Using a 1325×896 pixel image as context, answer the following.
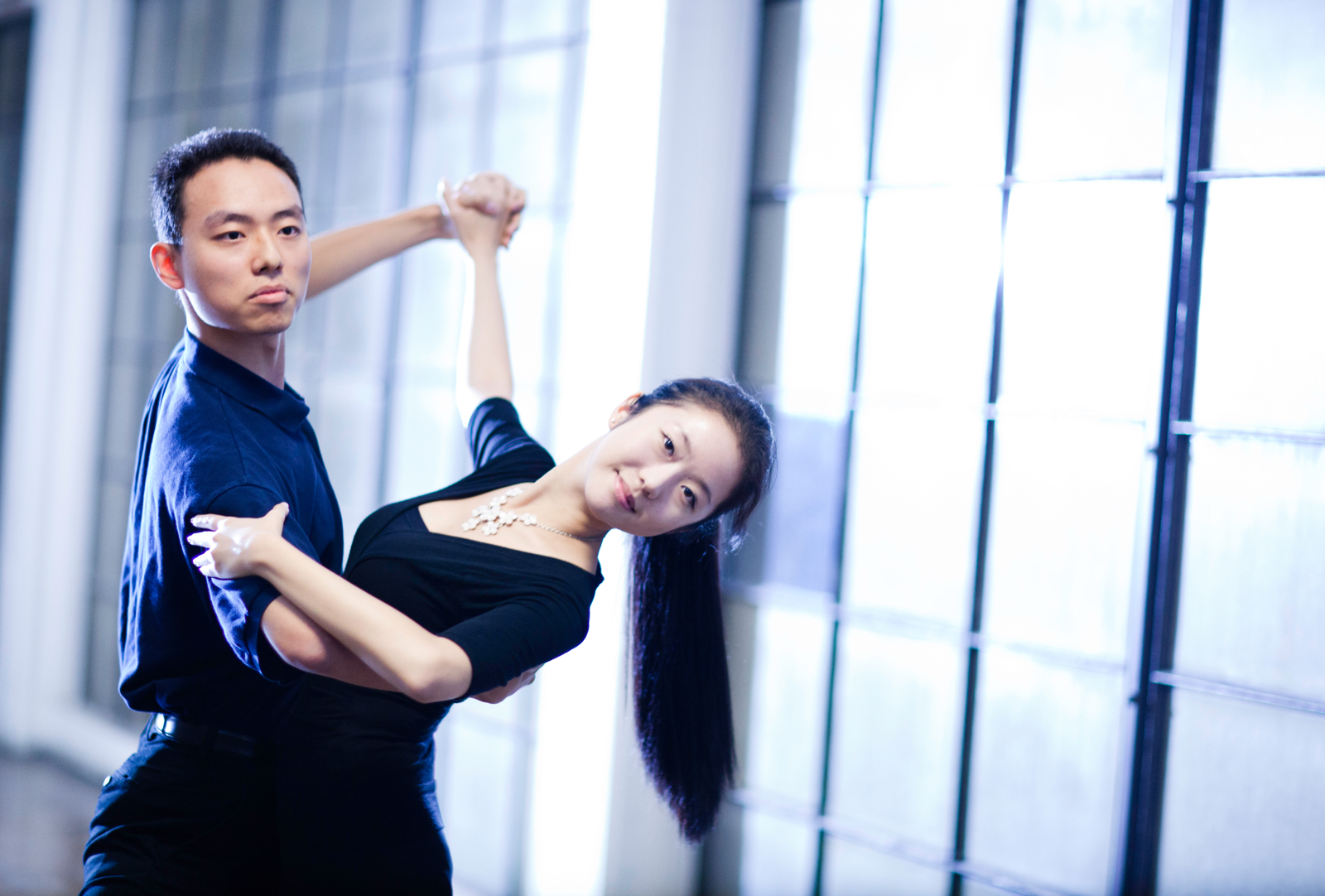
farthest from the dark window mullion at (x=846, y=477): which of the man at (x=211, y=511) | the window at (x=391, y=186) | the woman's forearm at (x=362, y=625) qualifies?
the woman's forearm at (x=362, y=625)

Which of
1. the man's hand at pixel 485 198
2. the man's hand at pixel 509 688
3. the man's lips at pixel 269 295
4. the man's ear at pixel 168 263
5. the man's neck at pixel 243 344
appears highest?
the man's hand at pixel 485 198

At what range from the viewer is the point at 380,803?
133cm

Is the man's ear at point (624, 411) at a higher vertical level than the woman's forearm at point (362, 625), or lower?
higher

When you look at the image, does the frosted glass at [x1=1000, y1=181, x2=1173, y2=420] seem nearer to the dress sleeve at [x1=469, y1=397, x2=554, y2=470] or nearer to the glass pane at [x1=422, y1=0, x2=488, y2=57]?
the dress sleeve at [x1=469, y1=397, x2=554, y2=470]

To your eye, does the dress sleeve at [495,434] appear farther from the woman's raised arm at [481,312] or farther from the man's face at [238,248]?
the man's face at [238,248]

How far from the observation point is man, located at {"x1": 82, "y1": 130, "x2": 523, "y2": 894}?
4.00 ft

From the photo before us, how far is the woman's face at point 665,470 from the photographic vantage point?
1.35 m

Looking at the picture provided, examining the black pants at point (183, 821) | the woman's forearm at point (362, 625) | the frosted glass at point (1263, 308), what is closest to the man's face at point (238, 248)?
the woman's forearm at point (362, 625)

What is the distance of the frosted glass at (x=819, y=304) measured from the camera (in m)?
2.67

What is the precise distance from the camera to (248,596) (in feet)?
3.60

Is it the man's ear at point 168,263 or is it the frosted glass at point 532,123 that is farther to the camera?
the frosted glass at point 532,123

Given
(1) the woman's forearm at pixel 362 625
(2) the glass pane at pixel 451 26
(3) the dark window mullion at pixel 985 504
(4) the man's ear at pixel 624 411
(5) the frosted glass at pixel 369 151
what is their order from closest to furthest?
(1) the woman's forearm at pixel 362 625 → (4) the man's ear at pixel 624 411 → (3) the dark window mullion at pixel 985 504 → (2) the glass pane at pixel 451 26 → (5) the frosted glass at pixel 369 151

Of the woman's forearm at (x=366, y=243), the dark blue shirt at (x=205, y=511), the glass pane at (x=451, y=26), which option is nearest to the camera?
the dark blue shirt at (x=205, y=511)

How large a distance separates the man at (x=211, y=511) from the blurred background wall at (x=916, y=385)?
2.73 ft
